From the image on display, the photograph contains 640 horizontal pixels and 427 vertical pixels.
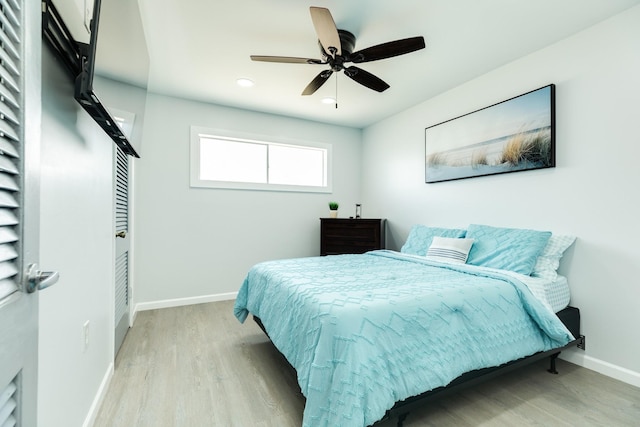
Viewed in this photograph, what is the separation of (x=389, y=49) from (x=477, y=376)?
2190 mm

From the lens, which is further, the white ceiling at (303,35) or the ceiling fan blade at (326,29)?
the white ceiling at (303,35)

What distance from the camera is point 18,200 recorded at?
61 cm


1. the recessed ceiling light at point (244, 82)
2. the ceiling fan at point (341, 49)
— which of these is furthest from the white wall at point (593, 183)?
the recessed ceiling light at point (244, 82)

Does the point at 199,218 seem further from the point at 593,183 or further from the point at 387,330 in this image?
the point at 593,183

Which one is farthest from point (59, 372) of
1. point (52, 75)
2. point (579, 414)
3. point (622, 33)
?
point (622, 33)

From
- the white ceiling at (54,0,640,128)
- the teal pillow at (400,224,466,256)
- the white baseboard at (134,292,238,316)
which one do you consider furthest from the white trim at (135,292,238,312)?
the white ceiling at (54,0,640,128)

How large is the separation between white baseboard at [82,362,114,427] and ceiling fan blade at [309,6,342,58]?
98.4 inches

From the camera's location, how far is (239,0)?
1944 mm

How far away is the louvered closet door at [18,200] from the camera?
0.56m

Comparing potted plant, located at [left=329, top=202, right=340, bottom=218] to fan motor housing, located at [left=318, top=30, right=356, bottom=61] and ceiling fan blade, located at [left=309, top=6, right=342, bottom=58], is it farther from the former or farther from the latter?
ceiling fan blade, located at [left=309, top=6, right=342, bottom=58]

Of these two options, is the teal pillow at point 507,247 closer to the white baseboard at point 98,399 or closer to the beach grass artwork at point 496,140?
the beach grass artwork at point 496,140

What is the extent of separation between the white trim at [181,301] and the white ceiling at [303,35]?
2529 mm

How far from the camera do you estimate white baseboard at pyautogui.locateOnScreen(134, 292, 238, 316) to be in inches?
134

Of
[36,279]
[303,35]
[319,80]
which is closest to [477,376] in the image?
[36,279]
